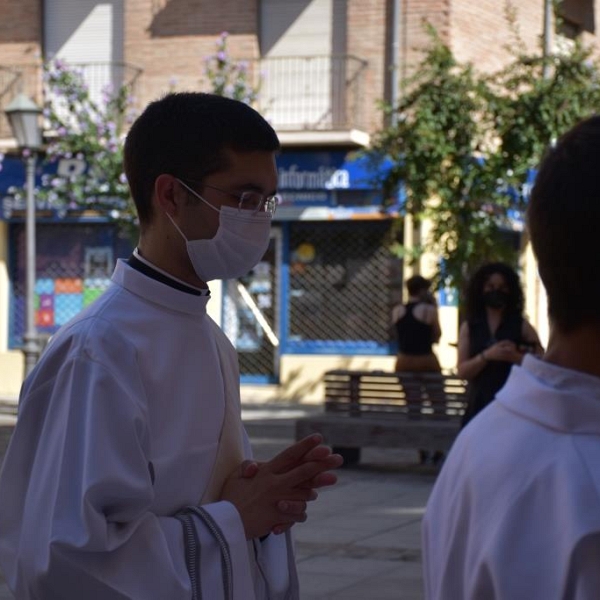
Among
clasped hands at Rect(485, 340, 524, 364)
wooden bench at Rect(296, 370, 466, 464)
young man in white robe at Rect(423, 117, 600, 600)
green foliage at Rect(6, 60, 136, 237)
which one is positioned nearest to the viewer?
young man in white robe at Rect(423, 117, 600, 600)

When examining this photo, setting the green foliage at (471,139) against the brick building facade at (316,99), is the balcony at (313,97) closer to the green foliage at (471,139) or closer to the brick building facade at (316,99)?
the brick building facade at (316,99)

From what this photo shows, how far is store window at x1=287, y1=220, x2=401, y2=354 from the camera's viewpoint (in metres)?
24.4

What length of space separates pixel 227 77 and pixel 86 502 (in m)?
21.6

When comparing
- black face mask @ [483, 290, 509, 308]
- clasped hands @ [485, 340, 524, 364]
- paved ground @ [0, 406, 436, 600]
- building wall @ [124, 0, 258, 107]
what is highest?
building wall @ [124, 0, 258, 107]

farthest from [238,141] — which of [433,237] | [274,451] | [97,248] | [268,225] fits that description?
[97,248]

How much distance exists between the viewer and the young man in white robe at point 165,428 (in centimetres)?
260

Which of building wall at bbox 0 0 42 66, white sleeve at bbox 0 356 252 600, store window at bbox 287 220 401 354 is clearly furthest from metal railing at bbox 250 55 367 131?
white sleeve at bbox 0 356 252 600

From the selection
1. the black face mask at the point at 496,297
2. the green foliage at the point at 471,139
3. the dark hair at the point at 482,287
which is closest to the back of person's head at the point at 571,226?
→ the dark hair at the point at 482,287

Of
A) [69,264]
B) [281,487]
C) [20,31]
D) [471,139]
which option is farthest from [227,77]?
[281,487]

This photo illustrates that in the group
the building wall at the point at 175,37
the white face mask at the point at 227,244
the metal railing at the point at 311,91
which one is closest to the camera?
the white face mask at the point at 227,244

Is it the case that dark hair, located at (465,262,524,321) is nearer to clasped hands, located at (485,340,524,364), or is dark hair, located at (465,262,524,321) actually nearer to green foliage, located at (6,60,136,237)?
clasped hands, located at (485,340,524,364)

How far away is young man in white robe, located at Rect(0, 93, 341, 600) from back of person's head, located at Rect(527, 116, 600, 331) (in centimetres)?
102

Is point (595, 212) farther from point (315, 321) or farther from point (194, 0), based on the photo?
point (194, 0)

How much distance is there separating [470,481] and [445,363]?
22.0 meters
